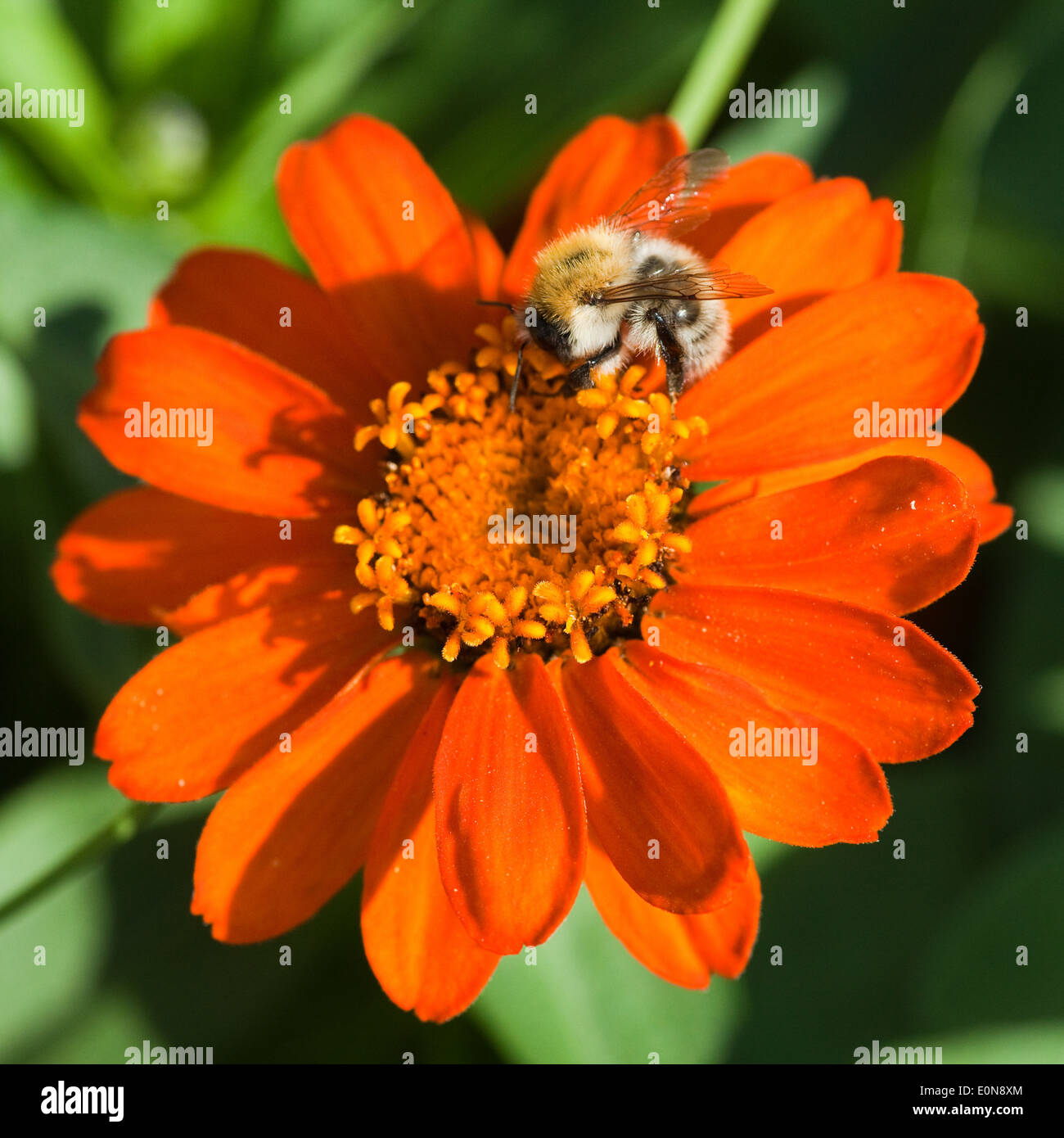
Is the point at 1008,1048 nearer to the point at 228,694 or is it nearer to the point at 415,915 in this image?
the point at 415,915

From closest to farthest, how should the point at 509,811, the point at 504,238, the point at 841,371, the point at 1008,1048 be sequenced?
the point at 509,811
the point at 841,371
the point at 1008,1048
the point at 504,238

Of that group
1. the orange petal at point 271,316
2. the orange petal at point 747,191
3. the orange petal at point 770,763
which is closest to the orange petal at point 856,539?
the orange petal at point 770,763

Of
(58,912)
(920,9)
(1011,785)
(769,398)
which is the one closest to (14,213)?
→ (58,912)

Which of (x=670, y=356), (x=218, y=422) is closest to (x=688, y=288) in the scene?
(x=670, y=356)

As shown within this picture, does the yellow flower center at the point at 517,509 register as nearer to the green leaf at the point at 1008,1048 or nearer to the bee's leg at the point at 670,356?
the bee's leg at the point at 670,356

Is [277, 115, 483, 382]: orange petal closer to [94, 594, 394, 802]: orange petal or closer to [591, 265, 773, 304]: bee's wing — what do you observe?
[591, 265, 773, 304]: bee's wing
